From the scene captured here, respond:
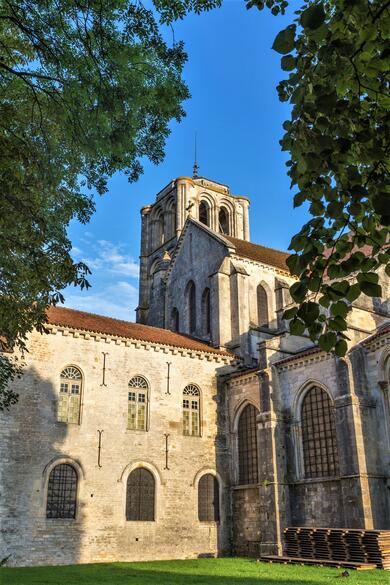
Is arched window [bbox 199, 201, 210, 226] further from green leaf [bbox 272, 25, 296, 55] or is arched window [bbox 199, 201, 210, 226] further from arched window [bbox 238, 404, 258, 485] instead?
green leaf [bbox 272, 25, 296, 55]

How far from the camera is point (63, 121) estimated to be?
36.1 feet

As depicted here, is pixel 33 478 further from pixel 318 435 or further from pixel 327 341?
pixel 327 341

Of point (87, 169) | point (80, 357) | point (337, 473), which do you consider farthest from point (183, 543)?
point (87, 169)

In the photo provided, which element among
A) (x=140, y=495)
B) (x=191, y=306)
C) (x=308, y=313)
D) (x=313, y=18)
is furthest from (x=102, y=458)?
(x=313, y=18)

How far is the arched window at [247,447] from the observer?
91.3 feet

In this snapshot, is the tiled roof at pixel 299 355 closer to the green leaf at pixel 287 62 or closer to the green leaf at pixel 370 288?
the green leaf at pixel 370 288

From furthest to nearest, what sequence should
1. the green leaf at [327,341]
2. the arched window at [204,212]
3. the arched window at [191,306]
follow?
the arched window at [204,212] → the arched window at [191,306] → the green leaf at [327,341]

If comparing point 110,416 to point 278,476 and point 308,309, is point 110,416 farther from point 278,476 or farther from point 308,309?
point 308,309

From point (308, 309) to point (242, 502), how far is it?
25.6 m

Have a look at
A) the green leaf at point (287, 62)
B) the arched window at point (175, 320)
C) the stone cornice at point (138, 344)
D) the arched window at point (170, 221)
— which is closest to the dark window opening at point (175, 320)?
the arched window at point (175, 320)

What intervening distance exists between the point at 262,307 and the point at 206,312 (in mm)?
3597

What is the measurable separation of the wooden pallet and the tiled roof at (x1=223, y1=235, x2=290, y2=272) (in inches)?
727

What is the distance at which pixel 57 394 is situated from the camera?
24.9 meters

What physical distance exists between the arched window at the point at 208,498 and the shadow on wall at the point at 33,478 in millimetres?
6467
